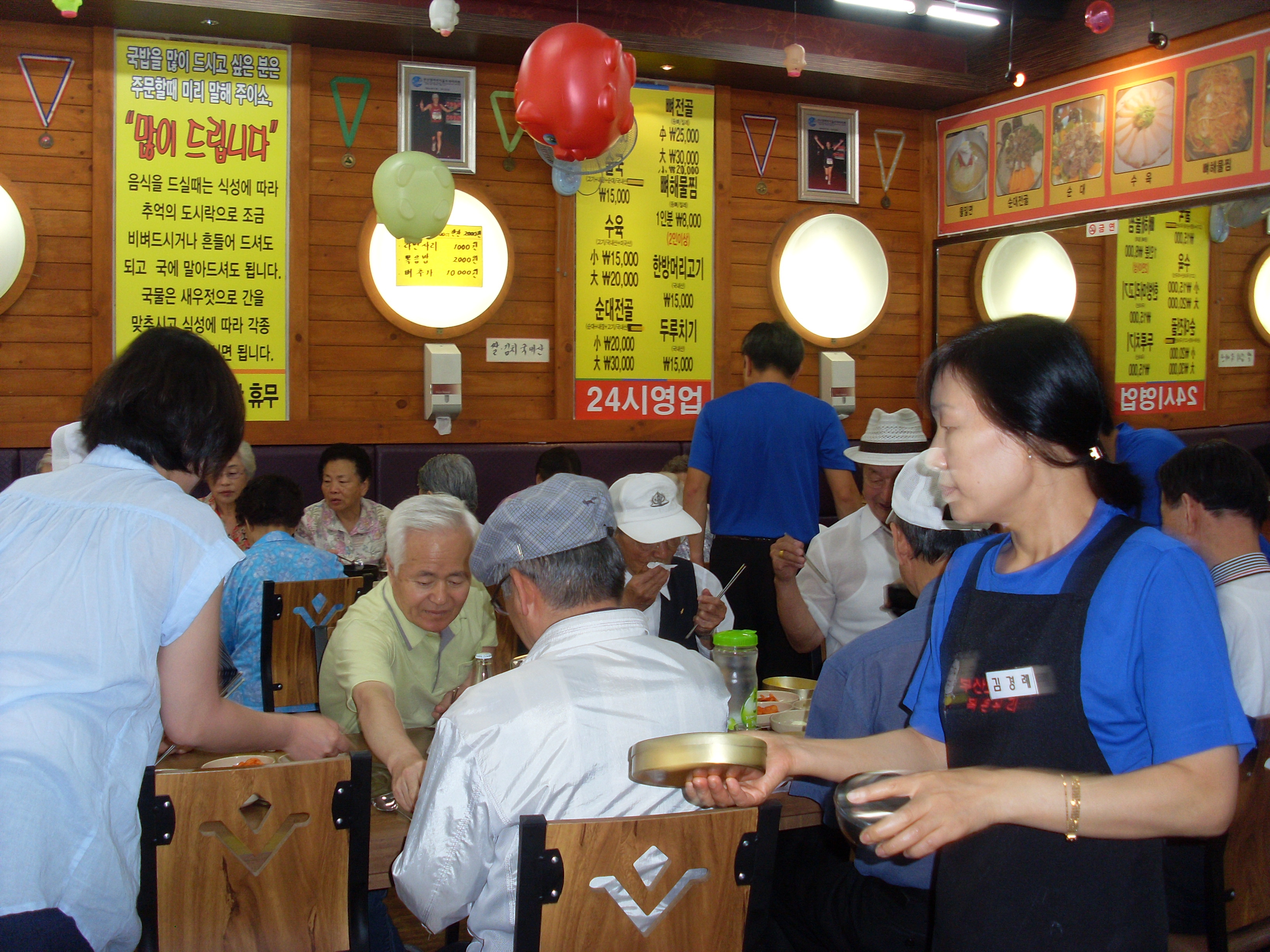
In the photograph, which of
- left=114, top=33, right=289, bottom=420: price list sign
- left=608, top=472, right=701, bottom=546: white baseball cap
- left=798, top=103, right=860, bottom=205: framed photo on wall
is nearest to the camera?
left=608, top=472, right=701, bottom=546: white baseball cap

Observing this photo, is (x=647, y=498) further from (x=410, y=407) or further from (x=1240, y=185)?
(x=1240, y=185)

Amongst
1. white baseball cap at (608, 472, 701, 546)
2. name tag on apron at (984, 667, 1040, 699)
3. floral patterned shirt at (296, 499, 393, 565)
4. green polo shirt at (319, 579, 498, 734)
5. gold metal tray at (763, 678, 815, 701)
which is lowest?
gold metal tray at (763, 678, 815, 701)

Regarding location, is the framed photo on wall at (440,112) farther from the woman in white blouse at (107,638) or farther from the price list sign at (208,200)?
the woman in white blouse at (107,638)

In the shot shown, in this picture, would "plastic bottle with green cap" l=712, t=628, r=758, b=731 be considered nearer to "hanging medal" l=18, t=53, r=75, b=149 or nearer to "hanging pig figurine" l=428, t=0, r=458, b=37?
"hanging pig figurine" l=428, t=0, r=458, b=37

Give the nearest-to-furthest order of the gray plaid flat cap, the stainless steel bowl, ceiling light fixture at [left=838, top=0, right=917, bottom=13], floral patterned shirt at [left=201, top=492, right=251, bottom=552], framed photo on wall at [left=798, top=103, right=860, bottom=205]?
the stainless steel bowl
the gray plaid flat cap
floral patterned shirt at [left=201, top=492, right=251, bottom=552]
ceiling light fixture at [left=838, top=0, right=917, bottom=13]
framed photo on wall at [left=798, top=103, right=860, bottom=205]

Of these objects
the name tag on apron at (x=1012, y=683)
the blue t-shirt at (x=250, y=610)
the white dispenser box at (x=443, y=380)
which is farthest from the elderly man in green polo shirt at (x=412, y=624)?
the white dispenser box at (x=443, y=380)

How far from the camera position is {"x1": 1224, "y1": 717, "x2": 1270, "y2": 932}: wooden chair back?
198 cm

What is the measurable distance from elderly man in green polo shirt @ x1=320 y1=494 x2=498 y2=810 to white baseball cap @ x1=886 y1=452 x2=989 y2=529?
1.06 metres

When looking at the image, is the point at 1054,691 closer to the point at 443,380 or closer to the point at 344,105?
the point at 443,380

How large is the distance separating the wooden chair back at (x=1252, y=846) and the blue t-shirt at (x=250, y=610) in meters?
2.37

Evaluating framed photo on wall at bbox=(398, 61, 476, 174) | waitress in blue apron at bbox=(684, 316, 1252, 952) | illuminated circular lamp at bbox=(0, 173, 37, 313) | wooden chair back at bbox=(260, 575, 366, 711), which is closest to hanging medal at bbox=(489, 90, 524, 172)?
framed photo on wall at bbox=(398, 61, 476, 174)

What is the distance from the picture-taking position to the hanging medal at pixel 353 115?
528 centimetres

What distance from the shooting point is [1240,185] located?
4.70 m

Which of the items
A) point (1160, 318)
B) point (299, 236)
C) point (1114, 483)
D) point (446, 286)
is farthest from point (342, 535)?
point (1160, 318)
